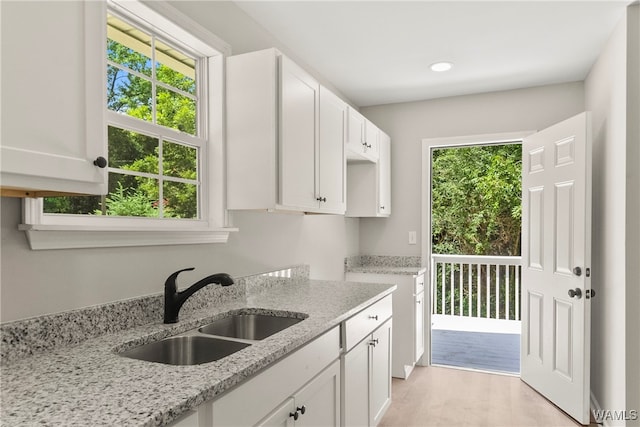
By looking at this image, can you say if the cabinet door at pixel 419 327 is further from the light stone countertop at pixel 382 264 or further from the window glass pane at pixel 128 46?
the window glass pane at pixel 128 46

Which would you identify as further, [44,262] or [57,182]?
[44,262]

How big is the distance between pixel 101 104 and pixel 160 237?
0.76 metres

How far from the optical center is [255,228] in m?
2.51

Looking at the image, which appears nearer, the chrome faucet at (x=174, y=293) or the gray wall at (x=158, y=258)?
the gray wall at (x=158, y=258)

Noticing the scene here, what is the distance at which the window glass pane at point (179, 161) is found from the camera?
1.97 m

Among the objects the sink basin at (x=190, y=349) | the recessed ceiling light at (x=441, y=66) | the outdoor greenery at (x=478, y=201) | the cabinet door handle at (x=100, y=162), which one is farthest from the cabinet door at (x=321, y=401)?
the outdoor greenery at (x=478, y=201)

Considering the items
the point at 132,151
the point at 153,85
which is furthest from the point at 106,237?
the point at 153,85

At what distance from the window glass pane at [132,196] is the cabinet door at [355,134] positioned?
1567mm

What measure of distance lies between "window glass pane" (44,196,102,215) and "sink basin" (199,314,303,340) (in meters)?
0.71

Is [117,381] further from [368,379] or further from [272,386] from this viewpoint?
[368,379]

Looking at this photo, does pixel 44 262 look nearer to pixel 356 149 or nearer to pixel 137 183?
pixel 137 183

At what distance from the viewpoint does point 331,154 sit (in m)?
2.67

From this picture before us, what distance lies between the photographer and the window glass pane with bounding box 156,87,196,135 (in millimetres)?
1963

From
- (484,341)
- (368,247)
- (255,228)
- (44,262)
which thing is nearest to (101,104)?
(44,262)
